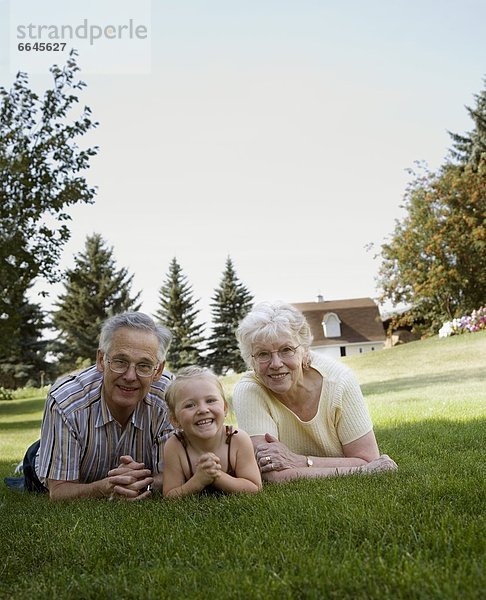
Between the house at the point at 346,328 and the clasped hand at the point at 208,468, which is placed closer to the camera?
the clasped hand at the point at 208,468

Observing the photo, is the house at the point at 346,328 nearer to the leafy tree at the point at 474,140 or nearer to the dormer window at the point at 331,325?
the dormer window at the point at 331,325

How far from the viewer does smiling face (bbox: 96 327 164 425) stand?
14.0 ft

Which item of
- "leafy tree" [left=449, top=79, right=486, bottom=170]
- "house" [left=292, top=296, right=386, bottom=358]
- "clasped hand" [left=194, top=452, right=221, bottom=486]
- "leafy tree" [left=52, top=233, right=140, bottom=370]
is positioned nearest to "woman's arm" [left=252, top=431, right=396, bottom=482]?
"clasped hand" [left=194, top=452, right=221, bottom=486]

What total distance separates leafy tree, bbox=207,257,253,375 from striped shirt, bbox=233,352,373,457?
142 feet

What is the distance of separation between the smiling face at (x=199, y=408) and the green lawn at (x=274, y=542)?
18.1 inches

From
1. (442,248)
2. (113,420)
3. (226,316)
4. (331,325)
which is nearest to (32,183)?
(113,420)

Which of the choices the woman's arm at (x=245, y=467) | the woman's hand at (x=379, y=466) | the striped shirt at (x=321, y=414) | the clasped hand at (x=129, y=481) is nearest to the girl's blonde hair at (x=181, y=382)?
the woman's arm at (x=245, y=467)

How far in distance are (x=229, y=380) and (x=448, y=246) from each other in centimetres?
1714

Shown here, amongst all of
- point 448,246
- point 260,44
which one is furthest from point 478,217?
point 260,44

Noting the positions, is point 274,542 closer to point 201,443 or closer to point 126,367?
point 201,443

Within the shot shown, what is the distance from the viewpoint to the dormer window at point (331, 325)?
56375 mm

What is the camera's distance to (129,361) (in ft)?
14.0

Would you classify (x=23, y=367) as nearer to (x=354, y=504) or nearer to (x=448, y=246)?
(x=448, y=246)

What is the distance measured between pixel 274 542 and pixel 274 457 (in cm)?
174
